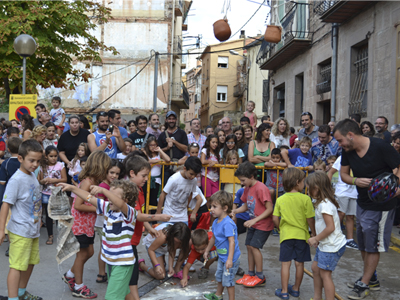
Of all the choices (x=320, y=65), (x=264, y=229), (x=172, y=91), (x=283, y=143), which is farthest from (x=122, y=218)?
(x=172, y=91)

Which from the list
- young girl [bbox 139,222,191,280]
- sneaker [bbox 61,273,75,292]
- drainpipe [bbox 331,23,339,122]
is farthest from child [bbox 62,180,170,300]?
drainpipe [bbox 331,23,339,122]

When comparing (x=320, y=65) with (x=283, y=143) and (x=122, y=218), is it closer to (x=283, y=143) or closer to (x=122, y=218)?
(x=283, y=143)

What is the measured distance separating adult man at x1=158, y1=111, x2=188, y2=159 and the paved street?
2.48m

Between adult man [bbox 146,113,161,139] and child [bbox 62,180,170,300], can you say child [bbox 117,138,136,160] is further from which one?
child [bbox 62,180,170,300]

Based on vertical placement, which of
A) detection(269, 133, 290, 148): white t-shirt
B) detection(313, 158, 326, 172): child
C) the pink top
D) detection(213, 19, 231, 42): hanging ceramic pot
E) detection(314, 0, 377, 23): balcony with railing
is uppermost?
detection(314, 0, 377, 23): balcony with railing

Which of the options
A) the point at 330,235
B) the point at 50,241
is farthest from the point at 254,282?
the point at 50,241

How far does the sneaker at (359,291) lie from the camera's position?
4.58m

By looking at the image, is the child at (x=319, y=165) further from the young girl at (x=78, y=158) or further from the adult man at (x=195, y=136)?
the young girl at (x=78, y=158)

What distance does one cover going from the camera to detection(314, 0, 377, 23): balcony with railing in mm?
11258

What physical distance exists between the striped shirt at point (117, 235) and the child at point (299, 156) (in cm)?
445

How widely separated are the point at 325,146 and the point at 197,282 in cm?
401

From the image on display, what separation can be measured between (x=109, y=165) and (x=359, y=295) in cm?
312

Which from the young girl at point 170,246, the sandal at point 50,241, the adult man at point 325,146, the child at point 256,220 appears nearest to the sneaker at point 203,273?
the young girl at point 170,246

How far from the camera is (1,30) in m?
15.2
